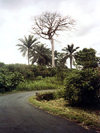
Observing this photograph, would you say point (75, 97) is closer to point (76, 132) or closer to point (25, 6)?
point (76, 132)

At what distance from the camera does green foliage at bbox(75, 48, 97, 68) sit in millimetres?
12625

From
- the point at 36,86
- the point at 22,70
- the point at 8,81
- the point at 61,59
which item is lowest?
the point at 36,86

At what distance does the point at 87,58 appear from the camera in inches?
511

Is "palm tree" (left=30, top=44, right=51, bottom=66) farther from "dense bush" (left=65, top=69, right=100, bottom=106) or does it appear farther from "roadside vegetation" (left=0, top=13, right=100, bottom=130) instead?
"dense bush" (left=65, top=69, right=100, bottom=106)

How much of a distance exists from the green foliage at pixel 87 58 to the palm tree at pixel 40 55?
31144 mm

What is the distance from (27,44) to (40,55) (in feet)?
16.5

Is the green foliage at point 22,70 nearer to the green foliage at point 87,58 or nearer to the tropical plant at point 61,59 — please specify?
the tropical plant at point 61,59

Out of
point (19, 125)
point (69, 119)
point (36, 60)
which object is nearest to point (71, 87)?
point (69, 119)

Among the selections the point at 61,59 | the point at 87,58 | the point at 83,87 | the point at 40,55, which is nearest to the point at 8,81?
the point at 87,58

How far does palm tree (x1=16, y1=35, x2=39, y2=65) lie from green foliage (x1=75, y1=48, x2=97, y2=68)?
A: 109ft

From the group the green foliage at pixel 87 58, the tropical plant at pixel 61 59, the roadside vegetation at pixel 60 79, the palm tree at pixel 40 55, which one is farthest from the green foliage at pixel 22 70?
the palm tree at pixel 40 55

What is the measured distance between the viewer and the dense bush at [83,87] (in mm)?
11133

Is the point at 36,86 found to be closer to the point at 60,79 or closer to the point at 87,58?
the point at 60,79

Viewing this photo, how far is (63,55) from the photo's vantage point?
48.8 metres
